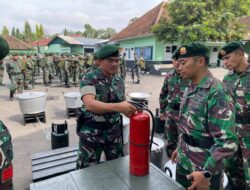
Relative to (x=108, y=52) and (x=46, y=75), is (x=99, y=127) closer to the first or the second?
(x=108, y=52)

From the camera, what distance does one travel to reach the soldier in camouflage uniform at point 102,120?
2.31m

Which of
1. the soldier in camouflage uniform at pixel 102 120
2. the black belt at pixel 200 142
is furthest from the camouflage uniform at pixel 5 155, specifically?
the black belt at pixel 200 142

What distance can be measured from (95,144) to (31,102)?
12.6ft

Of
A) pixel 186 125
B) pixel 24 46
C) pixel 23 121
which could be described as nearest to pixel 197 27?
pixel 23 121

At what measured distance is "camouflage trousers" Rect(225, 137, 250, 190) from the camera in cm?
265

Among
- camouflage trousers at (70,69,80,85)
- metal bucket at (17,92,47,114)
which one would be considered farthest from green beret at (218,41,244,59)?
camouflage trousers at (70,69,80,85)

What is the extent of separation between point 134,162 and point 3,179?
0.88 m

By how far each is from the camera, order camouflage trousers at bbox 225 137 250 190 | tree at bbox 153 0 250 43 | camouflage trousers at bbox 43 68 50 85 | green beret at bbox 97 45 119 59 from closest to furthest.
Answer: green beret at bbox 97 45 119 59 → camouflage trousers at bbox 225 137 250 190 → camouflage trousers at bbox 43 68 50 85 → tree at bbox 153 0 250 43

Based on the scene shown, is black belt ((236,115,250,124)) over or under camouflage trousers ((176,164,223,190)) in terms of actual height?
over

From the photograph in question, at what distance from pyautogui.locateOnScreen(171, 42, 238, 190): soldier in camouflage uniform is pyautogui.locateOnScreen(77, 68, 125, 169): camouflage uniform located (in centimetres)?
77

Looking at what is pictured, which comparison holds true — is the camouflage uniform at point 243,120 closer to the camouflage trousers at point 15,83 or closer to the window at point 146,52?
the camouflage trousers at point 15,83

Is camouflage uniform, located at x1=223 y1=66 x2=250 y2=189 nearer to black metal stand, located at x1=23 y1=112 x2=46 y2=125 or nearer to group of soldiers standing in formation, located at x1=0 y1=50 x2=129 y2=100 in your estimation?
black metal stand, located at x1=23 y1=112 x2=46 y2=125

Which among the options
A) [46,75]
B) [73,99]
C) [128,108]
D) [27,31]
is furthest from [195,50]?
[27,31]

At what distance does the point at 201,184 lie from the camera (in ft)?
5.03
